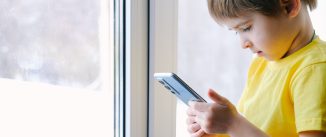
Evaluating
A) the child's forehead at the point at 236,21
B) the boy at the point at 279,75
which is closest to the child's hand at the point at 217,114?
the boy at the point at 279,75

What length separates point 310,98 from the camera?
659 millimetres

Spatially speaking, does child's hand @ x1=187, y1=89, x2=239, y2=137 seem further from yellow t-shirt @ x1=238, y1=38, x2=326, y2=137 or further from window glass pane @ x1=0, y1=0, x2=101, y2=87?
window glass pane @ x1=0, y1=0, x2=101, y2=87

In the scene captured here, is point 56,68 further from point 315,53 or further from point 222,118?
point 315,53

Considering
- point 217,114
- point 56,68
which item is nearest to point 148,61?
point 56,68

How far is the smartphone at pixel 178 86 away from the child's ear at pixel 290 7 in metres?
0.19

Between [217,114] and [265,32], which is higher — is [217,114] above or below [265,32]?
below

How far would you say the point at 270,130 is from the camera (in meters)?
0.74

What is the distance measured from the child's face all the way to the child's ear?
1cm

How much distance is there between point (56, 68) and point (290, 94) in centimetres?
44

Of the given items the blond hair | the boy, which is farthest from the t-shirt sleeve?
the blond hair

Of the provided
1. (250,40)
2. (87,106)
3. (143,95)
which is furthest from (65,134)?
(250,40)

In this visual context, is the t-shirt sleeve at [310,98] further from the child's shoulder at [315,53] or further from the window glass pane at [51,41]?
the window glass pane at [51,41]

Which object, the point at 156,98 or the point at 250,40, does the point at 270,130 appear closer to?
the point at 250,40

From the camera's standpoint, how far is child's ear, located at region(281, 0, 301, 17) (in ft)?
2.32
